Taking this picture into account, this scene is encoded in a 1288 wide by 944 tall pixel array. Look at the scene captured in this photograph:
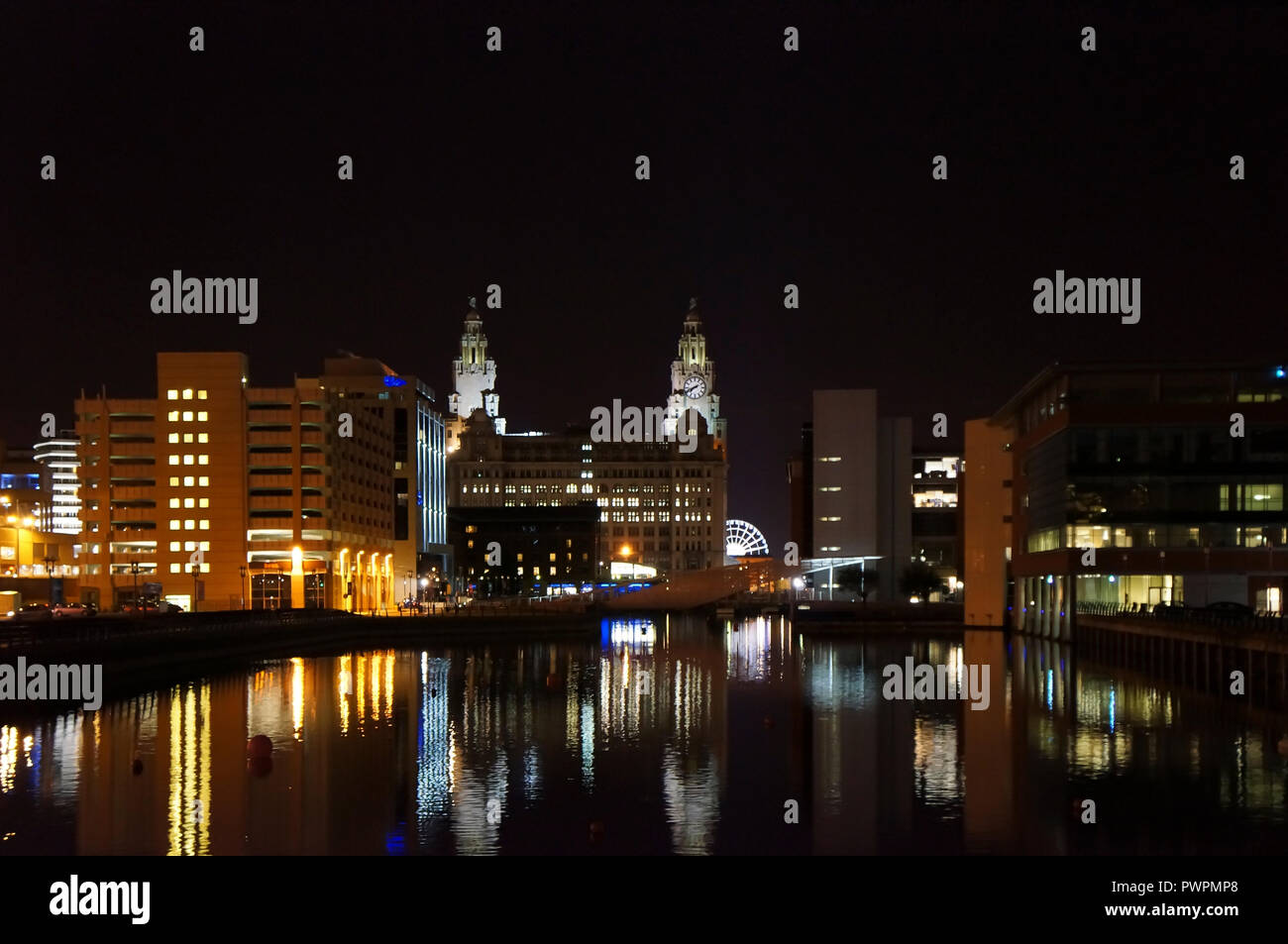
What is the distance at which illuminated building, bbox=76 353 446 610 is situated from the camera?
102m

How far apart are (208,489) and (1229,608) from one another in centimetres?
7151

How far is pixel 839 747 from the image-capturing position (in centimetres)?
3838

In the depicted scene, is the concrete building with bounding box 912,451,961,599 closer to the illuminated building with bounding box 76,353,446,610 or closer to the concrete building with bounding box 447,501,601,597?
the concrete building with bounding box 447,501,601,597

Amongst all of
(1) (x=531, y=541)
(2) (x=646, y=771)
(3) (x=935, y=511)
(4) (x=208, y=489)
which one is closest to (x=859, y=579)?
(3) (x=935, y=511)

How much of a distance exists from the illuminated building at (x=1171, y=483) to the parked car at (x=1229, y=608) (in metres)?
3.08

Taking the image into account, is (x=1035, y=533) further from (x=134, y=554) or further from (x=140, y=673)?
(x=134, y=554)

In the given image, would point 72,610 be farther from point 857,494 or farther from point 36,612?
point 857,494

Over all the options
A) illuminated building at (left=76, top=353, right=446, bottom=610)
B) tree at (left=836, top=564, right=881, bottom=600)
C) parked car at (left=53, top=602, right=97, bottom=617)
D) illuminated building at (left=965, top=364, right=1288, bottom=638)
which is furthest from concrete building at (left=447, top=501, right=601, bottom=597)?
illuminated building at (left=965, top=364, right=1288, bottom=638)

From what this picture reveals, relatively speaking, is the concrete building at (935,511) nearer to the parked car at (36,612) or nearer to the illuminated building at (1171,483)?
the illuminated building at (1171,483)

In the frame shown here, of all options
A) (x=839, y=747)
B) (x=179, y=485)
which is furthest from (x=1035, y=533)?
(x=179, y=485)

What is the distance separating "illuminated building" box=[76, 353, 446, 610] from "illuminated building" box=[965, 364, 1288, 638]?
57.7 m

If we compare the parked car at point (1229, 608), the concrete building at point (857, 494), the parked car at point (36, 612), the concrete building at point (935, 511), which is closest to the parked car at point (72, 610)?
the parked car at point (36, 612)

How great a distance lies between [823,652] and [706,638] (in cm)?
1511
